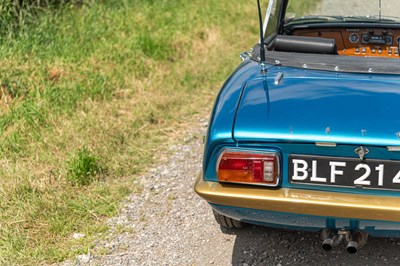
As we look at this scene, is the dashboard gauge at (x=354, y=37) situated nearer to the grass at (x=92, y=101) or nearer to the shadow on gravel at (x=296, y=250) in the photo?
the shadow on gravel at (x=296, y=250)

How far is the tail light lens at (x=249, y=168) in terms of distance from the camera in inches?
119

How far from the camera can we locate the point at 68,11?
25.0 ft

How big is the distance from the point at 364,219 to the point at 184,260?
1197 millimetres

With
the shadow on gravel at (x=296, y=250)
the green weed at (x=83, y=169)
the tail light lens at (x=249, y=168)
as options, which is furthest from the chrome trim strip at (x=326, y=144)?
the green weed at (x=83, y=169)

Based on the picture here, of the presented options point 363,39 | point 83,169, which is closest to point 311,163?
point 363,39

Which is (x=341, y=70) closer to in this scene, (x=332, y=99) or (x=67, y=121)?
(x=332, y=99)

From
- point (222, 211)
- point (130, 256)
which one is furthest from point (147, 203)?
point (222, 211)

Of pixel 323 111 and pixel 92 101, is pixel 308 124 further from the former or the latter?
pixel 92 101

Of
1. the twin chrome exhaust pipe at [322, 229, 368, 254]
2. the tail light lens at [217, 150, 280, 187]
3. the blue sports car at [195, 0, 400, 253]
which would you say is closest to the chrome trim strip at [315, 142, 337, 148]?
the blue sports car at [195, 0, 400, 253]

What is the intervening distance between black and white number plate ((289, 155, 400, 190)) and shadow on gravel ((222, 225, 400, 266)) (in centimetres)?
81

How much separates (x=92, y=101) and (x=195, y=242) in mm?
2403

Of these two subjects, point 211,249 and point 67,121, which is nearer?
point 211,249

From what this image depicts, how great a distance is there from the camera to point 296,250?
3.77 metres

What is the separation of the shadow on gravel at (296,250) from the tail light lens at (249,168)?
0.78 m
